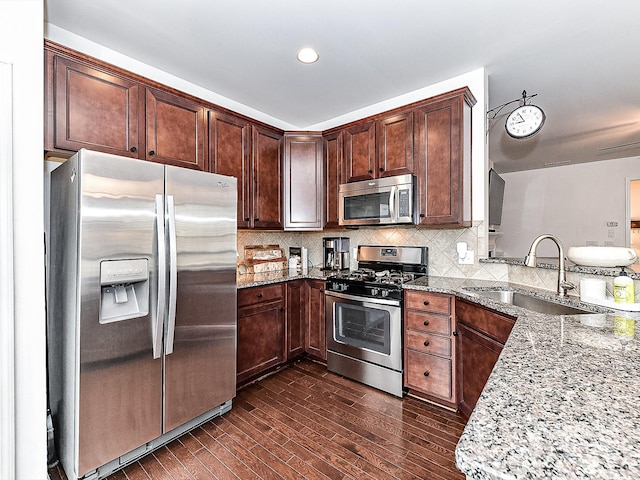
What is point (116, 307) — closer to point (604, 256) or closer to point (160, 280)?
point (160, 280)

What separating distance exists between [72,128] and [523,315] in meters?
2.75

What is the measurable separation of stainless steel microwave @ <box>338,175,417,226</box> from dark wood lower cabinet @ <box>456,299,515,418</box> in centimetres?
88

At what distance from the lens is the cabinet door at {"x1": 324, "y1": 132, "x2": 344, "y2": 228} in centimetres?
331

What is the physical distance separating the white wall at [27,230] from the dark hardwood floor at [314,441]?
44 centimetres

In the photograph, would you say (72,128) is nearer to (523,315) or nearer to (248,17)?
(248,17)

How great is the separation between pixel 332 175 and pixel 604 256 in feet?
7.41

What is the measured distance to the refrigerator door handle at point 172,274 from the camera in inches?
76.6

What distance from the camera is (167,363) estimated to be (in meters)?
1.99

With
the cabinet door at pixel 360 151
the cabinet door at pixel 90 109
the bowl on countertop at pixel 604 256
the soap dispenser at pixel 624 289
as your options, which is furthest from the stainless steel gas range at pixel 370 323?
the cabinet door at pixel 90 109

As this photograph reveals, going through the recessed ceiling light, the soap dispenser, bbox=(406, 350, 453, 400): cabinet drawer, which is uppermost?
the recessed ceiling light

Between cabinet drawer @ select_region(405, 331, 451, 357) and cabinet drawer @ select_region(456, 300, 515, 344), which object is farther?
cabinet drawer @ select_region(405, 331, 451, 357)

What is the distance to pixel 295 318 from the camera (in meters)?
3.19

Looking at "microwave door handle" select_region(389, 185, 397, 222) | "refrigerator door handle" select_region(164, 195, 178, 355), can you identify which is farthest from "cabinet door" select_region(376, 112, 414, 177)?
"refrigerator door handle" select_region(164, 195, 178, 355)

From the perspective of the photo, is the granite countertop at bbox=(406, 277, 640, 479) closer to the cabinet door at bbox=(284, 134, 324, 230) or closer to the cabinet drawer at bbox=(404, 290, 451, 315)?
the cabinet drawer at bbox=(404, 290, 451, 315)
